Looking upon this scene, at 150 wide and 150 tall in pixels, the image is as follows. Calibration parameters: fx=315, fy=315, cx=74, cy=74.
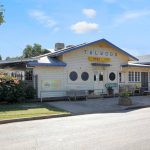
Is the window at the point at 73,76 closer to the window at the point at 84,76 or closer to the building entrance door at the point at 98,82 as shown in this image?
the window at the point at 84,76

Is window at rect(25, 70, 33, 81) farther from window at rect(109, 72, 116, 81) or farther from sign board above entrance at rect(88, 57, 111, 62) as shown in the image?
window at rect(109, 72, 116, 81)

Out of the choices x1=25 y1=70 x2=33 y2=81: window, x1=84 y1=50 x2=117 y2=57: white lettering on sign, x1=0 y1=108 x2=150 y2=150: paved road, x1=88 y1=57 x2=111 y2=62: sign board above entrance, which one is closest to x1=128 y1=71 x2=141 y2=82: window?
x1=84 y1=50 x2=117 y2=57: white lettering on sign

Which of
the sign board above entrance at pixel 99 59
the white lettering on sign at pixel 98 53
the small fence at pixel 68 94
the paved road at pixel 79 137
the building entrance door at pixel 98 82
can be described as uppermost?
the white lettering on sign at pixel 98 53

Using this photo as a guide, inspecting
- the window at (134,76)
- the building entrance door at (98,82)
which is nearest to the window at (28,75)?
the building entrance door at (98,82)

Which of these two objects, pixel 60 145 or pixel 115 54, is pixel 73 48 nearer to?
pixel 115 54

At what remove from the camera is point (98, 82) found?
27.8 metres

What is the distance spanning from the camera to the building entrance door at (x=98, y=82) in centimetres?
2758

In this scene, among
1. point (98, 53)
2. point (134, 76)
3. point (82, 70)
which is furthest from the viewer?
point (134, 76)

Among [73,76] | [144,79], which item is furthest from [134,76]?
[73,76]

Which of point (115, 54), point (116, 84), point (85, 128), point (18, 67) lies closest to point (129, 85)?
point (116, 84)

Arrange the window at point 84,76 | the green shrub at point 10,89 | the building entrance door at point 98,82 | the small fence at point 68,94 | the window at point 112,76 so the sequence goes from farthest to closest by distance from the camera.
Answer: the window at point 112,76 → the building entrance door at point 98,82 → the window at point 84,76 → the small fence at point 68,94 → the green shrub at point 10,89

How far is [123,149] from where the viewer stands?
7.95 m

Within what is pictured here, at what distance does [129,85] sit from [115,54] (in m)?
3.25

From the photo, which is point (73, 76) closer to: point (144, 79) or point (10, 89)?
point (10, 89)
